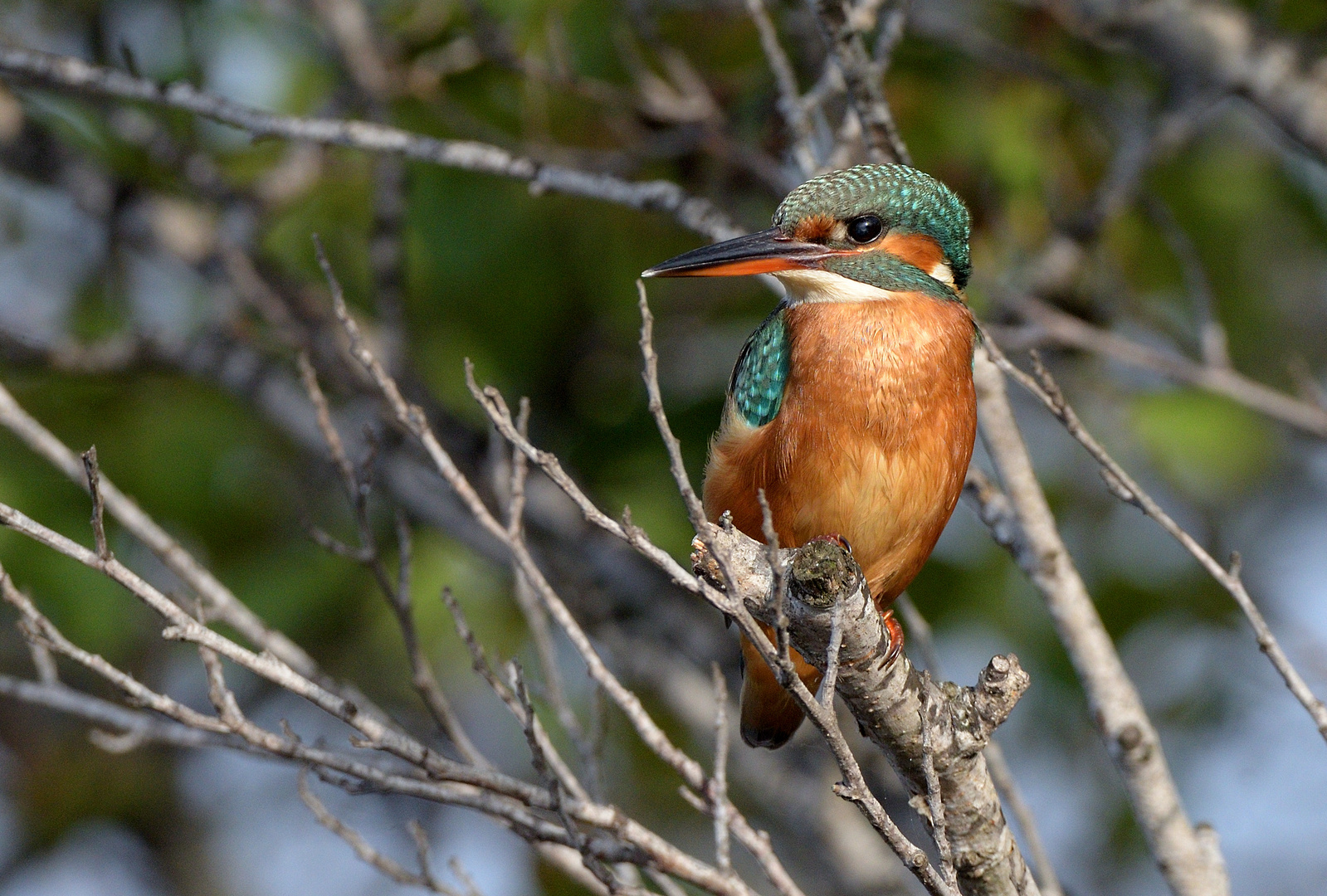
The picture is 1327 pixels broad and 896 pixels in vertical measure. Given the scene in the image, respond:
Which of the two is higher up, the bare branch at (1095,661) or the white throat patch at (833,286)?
the white throat patch at (833,286)

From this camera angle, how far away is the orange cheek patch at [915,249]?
3109mm

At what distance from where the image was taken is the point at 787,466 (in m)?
2.86

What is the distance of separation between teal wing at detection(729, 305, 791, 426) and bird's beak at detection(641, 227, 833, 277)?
0.51 ft

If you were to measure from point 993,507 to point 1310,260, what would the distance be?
4.10 meters

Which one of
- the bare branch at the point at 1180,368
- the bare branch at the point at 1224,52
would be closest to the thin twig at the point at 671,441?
the bare branch at the point at 1180,368

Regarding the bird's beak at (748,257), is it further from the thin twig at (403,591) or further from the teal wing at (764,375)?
the thin twig at (403,591)

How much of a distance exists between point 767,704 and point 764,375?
0.80 meters

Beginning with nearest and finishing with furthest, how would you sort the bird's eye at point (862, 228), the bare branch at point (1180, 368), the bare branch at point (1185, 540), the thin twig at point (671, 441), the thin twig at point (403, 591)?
the thin twig at point (671, 441) < the bare branch at point (1185, 540) < the thin twig at point (403, 591) < the bird's eye at point (862, 228) < the bare branch at point (1180, 368)

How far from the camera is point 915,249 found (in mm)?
3145

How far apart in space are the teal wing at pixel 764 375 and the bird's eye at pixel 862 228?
25 cm

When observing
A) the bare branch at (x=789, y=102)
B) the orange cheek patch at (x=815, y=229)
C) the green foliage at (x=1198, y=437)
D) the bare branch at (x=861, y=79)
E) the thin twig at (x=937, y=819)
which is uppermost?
the green foliage at (x=1198, y=437)

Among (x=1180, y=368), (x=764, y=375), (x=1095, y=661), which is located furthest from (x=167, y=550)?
(x=1180, y=368)

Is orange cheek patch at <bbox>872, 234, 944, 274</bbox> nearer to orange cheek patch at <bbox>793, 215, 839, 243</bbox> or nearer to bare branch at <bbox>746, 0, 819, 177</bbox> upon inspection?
orange cheek patch at <bbox>793, 215, 839, 243</bbox>

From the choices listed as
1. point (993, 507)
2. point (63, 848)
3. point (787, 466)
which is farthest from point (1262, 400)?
point (63, 848)
